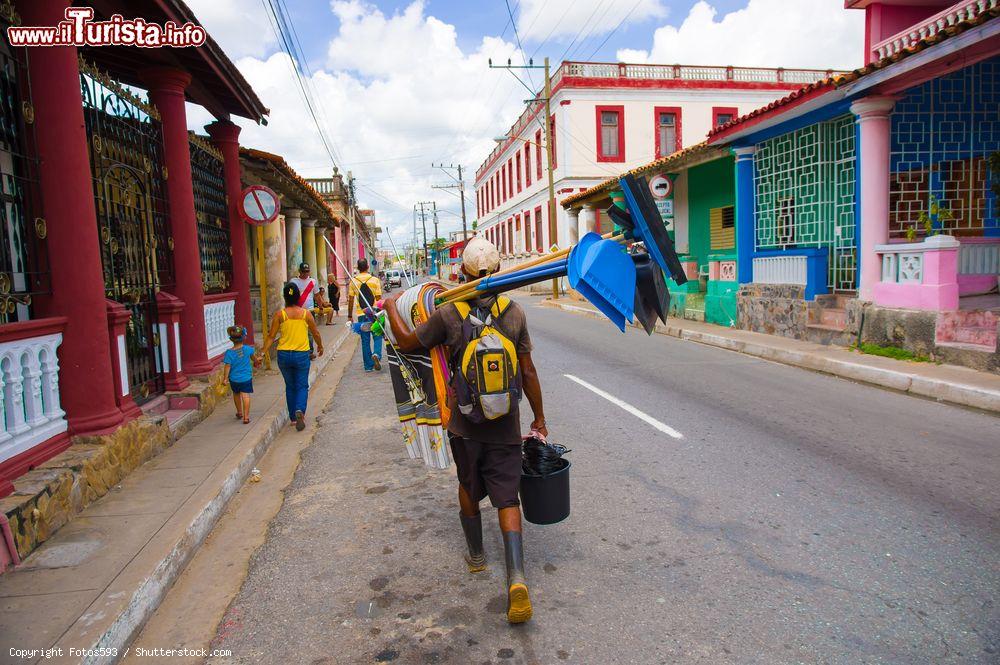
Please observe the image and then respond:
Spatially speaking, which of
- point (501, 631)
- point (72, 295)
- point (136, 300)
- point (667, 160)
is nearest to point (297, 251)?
point (667, 160)

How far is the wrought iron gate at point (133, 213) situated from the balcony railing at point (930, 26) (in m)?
9.60

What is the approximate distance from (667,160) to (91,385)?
47.0 feet

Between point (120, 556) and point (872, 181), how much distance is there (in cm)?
1095

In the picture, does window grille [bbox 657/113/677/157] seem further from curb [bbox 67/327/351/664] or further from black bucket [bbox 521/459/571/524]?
black bucket [bbox 521/459/571/524]

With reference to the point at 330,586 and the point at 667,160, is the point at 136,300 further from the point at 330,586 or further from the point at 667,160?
the point at 667,160

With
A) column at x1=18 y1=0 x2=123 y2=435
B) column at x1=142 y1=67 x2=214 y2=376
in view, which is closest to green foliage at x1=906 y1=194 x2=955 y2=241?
column at x1=142 y1=67 x2=214 y2=376

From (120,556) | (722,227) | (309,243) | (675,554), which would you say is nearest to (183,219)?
(120,556)

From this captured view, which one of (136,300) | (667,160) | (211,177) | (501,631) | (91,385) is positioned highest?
(667,160)

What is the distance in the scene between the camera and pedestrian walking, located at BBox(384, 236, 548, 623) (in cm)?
313

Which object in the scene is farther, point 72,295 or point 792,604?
point 72,295

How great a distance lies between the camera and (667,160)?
1633 cm

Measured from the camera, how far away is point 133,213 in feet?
22.1

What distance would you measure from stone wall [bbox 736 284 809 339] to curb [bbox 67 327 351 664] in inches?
394

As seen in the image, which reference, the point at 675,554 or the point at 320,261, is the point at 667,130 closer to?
the point at 320,261
